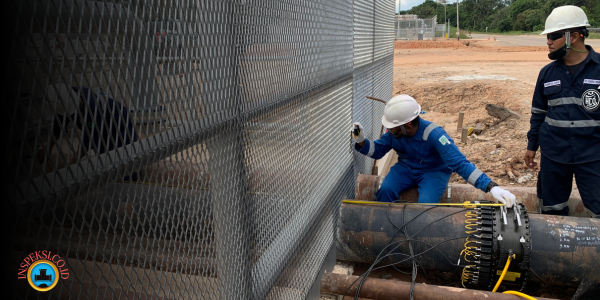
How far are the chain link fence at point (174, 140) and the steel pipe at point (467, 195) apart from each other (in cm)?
101

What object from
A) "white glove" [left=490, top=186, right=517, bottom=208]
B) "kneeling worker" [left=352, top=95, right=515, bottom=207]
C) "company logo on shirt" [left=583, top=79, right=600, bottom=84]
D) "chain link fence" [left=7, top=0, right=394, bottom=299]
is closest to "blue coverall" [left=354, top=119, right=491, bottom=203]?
"kneeling worker" [left=352, top=95, right=515, bottom=207]

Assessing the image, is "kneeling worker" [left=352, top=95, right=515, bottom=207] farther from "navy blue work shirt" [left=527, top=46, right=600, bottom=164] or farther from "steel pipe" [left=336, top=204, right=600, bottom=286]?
→ "navy blue work shirt" [left=527, top=46, right=600, bottom=164]

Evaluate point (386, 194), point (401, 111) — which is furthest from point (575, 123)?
point (386, 194)

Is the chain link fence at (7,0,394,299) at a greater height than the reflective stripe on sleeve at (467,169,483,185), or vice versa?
the chain link fence at (7,0,394,299)

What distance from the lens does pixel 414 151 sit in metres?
4.62

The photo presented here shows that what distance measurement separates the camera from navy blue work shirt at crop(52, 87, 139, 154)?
1051 mm

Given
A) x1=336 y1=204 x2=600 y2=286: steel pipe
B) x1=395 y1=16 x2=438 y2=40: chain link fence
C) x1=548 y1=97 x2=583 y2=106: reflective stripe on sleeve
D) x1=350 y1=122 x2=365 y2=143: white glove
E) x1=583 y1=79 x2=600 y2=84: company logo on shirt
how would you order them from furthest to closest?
1. x1=395 y1=16 x2=438 y2=40: chain link fence
2. x1=350 y1=122 x2=365 y2=143: white glove
3. x1=548 y1=97 x2=583 y2=106: reflective stripe on sleeve
4. x1=583 y1=79 x2=600 y2=84: company logo on shirt
5. x1=336 y1=204 x2=600 y2=286: steel pipe

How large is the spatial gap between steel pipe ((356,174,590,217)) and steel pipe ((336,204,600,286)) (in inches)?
34.1

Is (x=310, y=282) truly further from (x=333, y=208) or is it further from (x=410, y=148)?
(x=410, y=148)

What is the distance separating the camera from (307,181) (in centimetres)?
320

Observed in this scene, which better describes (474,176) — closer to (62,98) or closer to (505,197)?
(505,197)

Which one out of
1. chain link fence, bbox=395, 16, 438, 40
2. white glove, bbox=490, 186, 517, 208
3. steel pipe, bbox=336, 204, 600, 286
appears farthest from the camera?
chain link fence, bbox=395, 16, 438, 40

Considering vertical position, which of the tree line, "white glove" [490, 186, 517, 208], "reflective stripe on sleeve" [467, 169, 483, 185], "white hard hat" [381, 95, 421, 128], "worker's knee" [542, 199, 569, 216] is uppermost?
the tree line

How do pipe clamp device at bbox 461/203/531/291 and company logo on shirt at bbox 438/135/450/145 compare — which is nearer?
pipe clamp device at bbox 461/203/531/291
